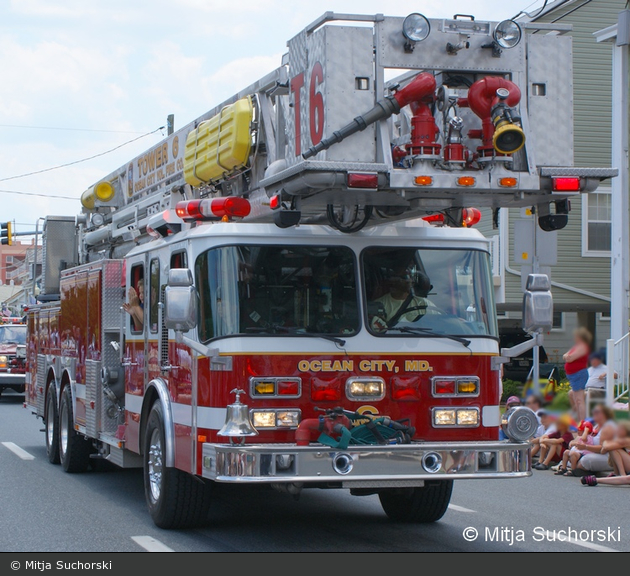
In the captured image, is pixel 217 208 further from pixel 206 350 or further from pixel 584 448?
pixel 584 448

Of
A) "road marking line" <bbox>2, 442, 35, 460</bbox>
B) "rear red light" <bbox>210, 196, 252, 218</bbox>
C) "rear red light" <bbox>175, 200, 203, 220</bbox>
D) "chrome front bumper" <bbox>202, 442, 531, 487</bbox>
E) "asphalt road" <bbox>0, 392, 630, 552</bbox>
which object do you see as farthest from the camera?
"road marking line" <bbox>2, 442, 35, 460</bbox>

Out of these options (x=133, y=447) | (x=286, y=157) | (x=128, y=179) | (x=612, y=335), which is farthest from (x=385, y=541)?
(x=612, y=335)

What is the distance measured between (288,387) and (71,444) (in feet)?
17.4

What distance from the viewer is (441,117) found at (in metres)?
7.35

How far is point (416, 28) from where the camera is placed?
7.27m

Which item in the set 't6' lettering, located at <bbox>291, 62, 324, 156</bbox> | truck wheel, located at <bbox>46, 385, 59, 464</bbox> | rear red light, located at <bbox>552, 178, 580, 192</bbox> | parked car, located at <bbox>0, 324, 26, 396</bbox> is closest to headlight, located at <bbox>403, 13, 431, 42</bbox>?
't6' lettering, located at <bbox>291, 62, 324, 156</bbox>

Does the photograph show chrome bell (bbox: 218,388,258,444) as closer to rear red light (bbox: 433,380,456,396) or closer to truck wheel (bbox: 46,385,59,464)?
rear red light (bbox: 433,380,456,396)

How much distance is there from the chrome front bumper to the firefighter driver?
107 cm

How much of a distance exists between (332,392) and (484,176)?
1956 mm

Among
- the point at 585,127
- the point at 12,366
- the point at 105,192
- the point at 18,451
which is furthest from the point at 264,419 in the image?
the point at 12,366

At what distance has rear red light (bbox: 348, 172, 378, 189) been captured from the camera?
7.04 meters

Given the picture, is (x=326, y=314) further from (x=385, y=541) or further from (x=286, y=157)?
(x=385, y=541)

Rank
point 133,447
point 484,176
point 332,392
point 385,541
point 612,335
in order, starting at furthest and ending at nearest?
point 612,335
point 133,447
point 385,541
point 332,392
point 484,176

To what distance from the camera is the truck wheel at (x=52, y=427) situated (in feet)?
42.7
